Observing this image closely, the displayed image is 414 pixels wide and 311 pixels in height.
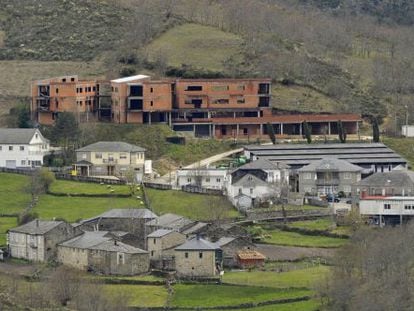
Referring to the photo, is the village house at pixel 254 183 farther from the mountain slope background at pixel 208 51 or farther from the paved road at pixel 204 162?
the mountain slope background at pixel 208 51

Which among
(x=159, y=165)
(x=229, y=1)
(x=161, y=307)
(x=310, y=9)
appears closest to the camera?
(x=161, y=307)

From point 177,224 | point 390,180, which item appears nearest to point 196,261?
point 177,224

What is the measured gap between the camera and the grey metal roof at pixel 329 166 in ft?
341

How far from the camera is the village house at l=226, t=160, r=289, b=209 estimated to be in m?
99.8

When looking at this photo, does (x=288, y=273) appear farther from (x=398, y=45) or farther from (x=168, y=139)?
(x=398, y=45)

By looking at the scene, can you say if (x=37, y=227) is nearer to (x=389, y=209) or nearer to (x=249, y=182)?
(x=249, y=182)

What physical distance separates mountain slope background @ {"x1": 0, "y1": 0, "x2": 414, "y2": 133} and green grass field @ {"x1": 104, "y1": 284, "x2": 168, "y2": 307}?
35.5m

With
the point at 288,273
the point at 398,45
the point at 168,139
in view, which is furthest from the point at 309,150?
the point at 398,45

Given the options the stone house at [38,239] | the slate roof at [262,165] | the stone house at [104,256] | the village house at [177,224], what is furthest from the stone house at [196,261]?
the slate roof at [262,165]

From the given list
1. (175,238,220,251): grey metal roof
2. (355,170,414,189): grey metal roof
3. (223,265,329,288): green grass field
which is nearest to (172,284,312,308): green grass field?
(223,265,329,288): green grass field

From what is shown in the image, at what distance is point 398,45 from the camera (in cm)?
15038

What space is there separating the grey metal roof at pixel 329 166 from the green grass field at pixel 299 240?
10.1 meters

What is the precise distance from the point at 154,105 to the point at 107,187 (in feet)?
46.6

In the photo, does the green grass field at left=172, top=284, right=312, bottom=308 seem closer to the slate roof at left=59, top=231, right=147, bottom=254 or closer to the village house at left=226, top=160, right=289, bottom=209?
the slate roof at left=59, top=231, right=147, bottom=254
